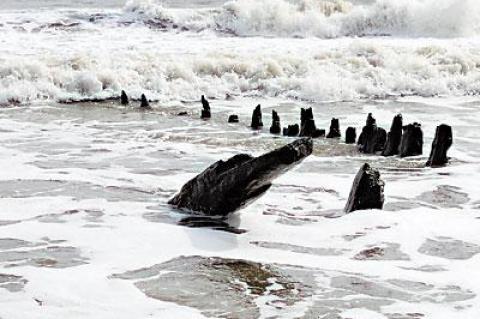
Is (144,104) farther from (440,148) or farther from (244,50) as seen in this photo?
(244,50)

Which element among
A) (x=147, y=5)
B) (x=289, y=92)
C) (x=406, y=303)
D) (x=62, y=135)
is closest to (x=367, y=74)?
(x=289, y=92)

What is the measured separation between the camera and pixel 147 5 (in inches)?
1294

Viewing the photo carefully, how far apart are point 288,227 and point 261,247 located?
78 cm

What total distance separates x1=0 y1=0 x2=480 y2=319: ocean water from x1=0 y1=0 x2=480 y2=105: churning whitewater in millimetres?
92

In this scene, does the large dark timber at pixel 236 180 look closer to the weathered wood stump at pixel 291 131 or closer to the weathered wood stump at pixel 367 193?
the weathered wood stump at pixel 367 193

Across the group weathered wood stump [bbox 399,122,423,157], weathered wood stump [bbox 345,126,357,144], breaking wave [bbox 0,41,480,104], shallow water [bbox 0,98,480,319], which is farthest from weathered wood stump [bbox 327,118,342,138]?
breaking wave [bbox 0,41,480,104]

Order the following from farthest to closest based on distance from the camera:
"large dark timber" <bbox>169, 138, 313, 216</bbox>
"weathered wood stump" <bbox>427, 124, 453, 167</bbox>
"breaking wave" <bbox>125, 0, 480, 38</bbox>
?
"breaking wave" <bbox>125, 0, 480, 38</bbox>, "weathered wood stump" <bbox>427, 124, 453, 167</bbox>, "large dark timber" <bbox>169, 138, 313, 216</bbox>

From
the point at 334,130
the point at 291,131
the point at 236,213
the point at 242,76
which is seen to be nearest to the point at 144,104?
the point at 291,131

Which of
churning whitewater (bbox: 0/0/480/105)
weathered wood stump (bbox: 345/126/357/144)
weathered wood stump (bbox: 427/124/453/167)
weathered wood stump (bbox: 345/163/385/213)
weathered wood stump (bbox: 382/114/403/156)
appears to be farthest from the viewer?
churning whitewater (bbox: 0/0/480/105)

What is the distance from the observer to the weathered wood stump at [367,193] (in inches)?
318

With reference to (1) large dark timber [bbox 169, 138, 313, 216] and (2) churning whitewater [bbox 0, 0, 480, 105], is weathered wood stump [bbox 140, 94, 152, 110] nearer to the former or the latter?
(2) churning whitewater [bbox 0, 0, 480, 105]

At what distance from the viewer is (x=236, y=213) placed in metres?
8.02

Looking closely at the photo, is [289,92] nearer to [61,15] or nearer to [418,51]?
[418,51]

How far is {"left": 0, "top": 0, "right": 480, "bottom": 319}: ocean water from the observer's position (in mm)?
5828
